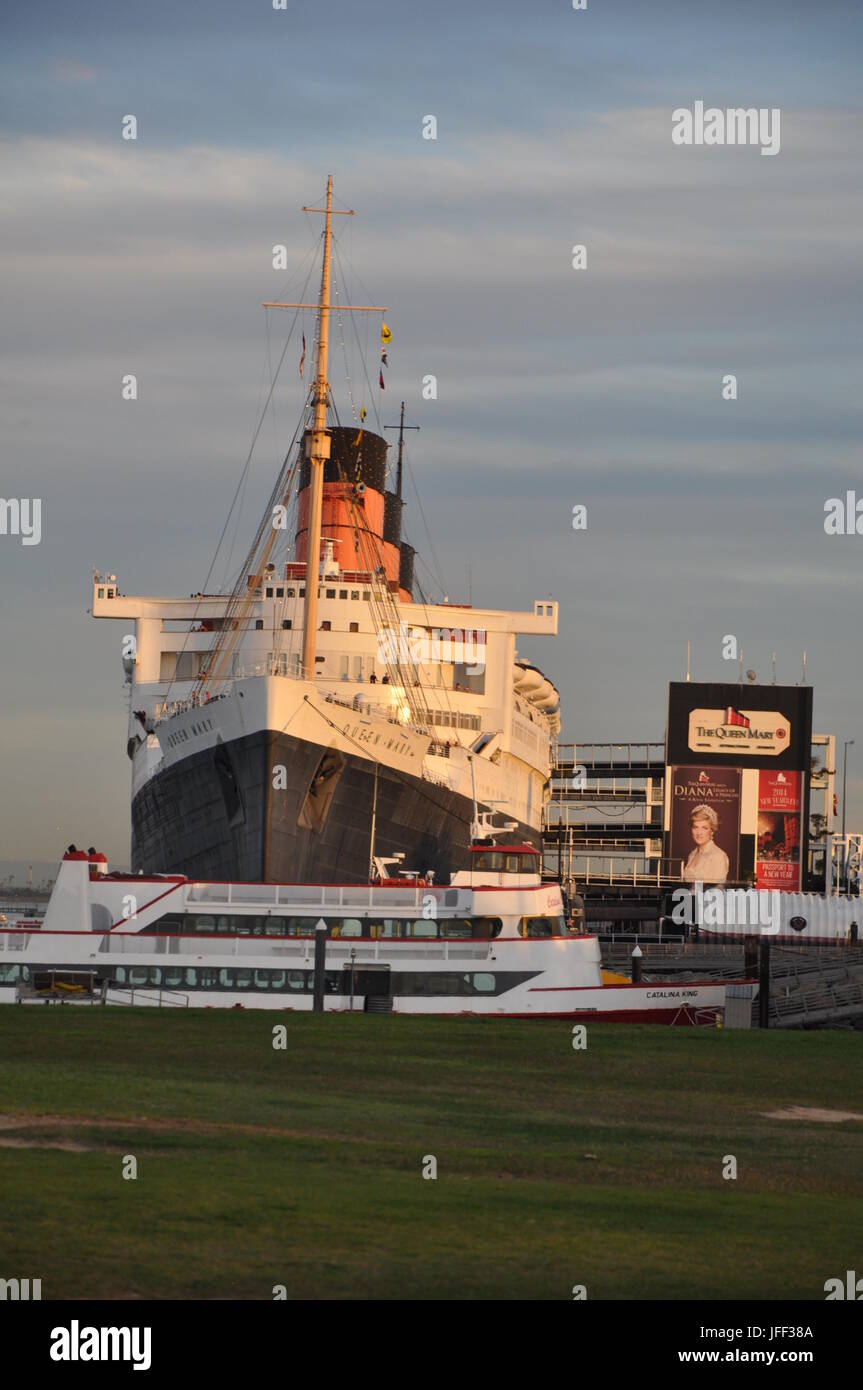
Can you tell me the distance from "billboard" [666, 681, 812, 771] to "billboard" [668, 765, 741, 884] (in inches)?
42.3

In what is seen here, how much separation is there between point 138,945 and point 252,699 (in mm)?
11784

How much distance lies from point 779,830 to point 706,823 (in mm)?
4759

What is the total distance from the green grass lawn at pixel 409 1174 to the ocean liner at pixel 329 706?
935 inches

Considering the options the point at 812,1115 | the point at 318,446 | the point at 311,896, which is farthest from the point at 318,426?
the point at 812,1115

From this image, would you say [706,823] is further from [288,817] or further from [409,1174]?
[409,1174]

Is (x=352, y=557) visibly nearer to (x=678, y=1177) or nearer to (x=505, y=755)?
(x=505, y=755)

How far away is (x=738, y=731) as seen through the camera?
120562 mm

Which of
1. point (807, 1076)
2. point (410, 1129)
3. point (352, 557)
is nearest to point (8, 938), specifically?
point (807, 1076)

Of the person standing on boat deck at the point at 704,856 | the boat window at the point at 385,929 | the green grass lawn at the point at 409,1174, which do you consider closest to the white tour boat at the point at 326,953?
the boat window at the point at 385,929

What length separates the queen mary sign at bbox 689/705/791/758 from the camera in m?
120

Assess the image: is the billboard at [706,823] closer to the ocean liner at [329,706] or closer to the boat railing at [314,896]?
the ocean liner at [329,706]

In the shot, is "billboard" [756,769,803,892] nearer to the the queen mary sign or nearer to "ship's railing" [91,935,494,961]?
the the queen mary sign

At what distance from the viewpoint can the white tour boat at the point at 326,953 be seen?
39.6 metres

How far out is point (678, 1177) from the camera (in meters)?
15.9
